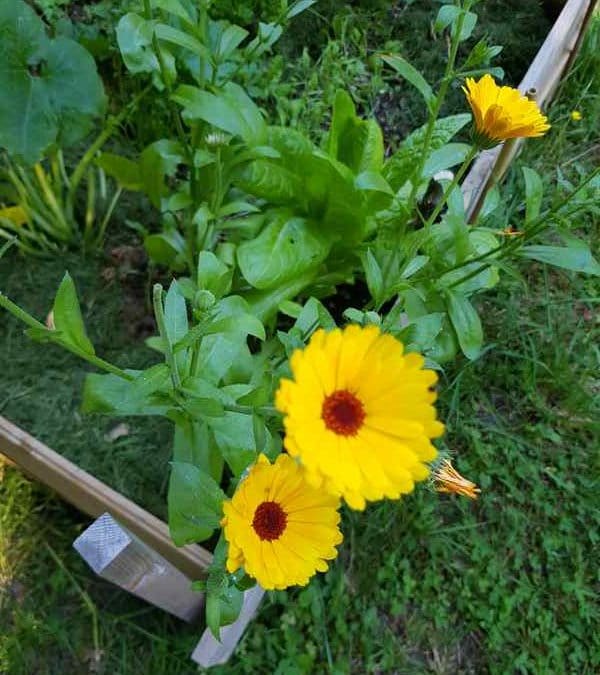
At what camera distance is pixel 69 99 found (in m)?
1.58

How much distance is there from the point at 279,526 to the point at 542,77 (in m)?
1.57

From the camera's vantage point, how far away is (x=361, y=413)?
70 centimetres

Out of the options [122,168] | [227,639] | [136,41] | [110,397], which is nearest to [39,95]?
[122,168]

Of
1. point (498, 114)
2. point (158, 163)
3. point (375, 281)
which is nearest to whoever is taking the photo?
point (498, 114)

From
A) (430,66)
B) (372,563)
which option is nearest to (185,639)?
(372,563)

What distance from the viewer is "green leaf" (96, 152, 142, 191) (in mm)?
1689

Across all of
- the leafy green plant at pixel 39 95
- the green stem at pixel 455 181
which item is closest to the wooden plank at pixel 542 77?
the green stem at pixel 455 181

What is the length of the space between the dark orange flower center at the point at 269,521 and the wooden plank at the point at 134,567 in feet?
0.87

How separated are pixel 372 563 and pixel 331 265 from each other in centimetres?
71

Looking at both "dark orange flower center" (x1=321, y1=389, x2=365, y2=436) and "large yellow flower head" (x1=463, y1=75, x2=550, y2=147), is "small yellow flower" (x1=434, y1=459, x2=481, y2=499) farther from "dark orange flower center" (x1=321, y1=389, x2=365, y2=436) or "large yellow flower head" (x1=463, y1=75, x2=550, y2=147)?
"large yellow flower head" (x1=463, y1=75, x2=550, y2=147)

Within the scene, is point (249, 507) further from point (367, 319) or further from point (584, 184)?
point (584, 184)

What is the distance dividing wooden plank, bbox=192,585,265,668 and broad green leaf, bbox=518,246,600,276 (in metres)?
0.85

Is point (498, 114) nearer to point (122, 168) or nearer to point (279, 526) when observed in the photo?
point (279, 526)

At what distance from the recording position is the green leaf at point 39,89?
153cm
